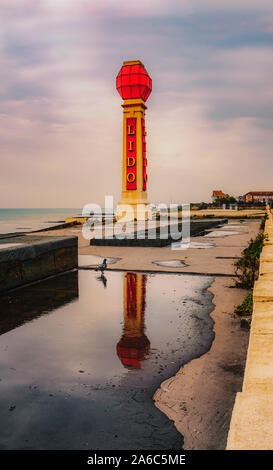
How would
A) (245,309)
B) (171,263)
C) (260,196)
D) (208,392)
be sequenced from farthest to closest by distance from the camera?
(260,196) → (171,263) → (245,309) → (208,392)

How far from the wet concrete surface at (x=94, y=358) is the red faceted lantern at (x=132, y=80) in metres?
41.2

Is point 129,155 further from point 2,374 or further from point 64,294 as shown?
point 2,374

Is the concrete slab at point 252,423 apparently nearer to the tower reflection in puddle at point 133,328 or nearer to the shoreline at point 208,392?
the shoreline at point 208,392

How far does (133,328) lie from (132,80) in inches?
1740

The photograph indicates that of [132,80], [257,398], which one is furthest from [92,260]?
[132,80]

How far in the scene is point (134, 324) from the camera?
6.41 metres

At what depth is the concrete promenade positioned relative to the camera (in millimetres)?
2268

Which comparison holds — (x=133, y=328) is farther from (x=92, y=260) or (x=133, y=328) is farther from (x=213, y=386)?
(x=92, y=260)

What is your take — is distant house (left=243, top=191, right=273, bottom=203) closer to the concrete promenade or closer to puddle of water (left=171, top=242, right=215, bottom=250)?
puddle of water (left=171, top=242, right=215, bottom=250)

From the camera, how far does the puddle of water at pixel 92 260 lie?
12.9 meters

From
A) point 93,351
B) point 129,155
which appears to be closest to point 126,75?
point 129,155

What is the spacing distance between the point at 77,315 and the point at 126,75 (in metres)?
44.1

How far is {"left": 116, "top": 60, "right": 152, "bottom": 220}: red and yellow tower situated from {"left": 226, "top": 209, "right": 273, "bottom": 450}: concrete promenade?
43395 mm

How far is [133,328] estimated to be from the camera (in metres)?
6.21
